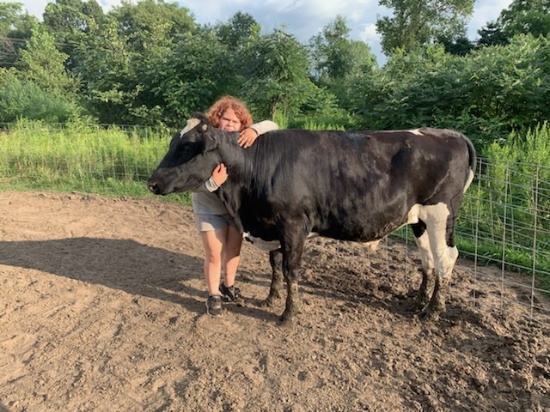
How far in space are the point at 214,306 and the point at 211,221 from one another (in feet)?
2.63

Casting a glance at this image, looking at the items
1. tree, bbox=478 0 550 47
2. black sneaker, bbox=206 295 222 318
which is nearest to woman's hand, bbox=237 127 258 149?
black sneaker, bbox=206 295 222 318

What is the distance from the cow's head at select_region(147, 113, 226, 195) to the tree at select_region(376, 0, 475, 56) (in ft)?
92.4

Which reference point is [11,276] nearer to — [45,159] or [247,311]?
[247,311]

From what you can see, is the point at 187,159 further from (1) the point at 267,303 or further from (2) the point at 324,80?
(2) the point at 324,80

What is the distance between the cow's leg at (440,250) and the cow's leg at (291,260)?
1.17 m

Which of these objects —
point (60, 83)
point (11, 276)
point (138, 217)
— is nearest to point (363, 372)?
point (11, 276)

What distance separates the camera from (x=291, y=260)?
371 centimetres

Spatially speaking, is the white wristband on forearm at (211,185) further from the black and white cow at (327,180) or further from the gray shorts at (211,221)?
the gray shorts at (211,221)

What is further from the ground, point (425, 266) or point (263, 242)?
point (263, 242)

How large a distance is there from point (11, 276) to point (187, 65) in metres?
11.3

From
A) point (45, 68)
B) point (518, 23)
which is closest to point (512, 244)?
point (518, 23)

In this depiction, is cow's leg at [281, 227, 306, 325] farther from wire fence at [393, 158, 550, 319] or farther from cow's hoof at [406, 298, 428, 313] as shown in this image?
wire fence at [393, 158, 550, 319]

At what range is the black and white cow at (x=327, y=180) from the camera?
11.8 feet

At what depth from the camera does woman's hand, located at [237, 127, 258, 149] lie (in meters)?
3.64
